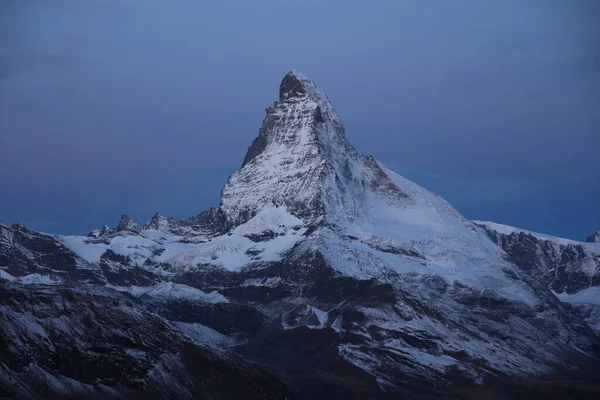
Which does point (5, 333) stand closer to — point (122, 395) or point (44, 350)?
point (44, 350)

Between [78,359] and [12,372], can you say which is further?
[78,359]

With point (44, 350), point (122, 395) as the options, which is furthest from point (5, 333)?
point (122, 395)

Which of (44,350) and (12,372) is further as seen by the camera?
(44,350)
